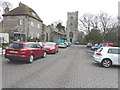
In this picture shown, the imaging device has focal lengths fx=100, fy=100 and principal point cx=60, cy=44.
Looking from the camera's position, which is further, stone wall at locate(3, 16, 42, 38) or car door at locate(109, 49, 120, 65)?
stone wall at locate(3, 16, 42, 38)

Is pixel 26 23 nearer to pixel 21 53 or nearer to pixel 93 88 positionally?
pixel 21 53

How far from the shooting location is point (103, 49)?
7520 millimetres

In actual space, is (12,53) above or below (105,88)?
above

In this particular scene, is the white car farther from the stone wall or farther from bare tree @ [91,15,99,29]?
bare tree @ [91,15,99,29]

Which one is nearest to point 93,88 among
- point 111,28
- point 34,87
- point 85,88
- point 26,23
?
point 85,88

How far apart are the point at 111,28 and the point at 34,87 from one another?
34.2 meters

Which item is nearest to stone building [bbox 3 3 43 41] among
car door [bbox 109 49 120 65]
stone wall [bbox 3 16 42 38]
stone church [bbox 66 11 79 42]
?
stone wall [bbox 3 16 42 38]

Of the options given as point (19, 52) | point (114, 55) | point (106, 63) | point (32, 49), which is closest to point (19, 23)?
point (32, 49)

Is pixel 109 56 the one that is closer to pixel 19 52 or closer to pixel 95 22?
pixel 19 52

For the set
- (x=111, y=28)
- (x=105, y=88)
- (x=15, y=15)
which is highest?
(x=15, y=15)

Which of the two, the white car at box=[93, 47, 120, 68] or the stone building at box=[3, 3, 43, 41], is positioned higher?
the stone building at box=[3, 3, 43, 41]

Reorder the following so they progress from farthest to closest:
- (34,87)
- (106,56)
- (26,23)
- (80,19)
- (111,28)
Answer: (80,19)
(111,28)
(26,23)
(106,56)
(34,87)

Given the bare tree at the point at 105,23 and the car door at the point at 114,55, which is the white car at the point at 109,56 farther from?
the bare tree at the point at 105,23

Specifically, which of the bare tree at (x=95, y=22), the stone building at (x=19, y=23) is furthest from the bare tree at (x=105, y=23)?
the stone building at (x=19, y=23)
